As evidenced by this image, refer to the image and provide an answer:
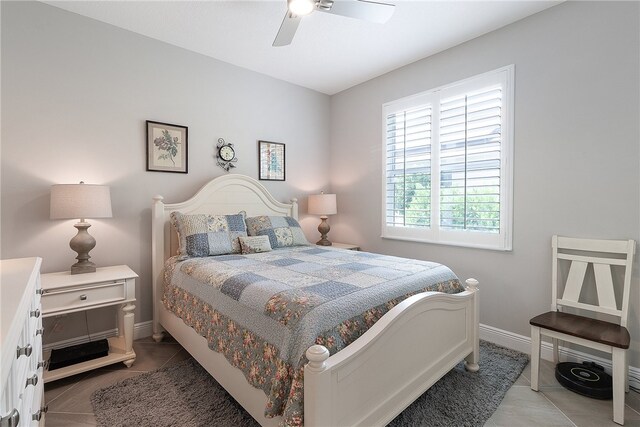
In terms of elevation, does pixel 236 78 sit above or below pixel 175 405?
above

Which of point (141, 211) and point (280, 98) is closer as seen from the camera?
point (141, 211)

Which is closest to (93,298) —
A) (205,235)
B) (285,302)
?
(205,235)

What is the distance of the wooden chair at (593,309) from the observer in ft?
5.84

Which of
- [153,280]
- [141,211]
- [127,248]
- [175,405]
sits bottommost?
[175,405]

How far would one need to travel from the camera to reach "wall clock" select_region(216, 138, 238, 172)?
3.33 meters

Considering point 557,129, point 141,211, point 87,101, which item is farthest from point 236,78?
point 557,129

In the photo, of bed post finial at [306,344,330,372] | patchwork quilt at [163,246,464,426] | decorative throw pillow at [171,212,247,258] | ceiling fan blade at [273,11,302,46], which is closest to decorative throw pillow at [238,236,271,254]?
decorative throw pillow at [171,212,247,258]

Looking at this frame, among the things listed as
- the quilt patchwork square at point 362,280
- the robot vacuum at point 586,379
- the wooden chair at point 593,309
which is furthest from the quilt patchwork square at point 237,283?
the robot vacuum at point 586,379

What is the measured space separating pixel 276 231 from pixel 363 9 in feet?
6.53

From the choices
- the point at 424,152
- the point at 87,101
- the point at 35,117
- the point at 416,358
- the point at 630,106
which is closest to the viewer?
the point at 416,358

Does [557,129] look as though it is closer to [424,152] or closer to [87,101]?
[424,152]

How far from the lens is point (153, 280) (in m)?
2.82

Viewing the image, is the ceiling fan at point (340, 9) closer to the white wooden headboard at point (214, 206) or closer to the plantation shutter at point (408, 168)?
the plantation shutter at point (408, 168)

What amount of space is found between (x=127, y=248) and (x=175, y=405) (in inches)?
58.4
